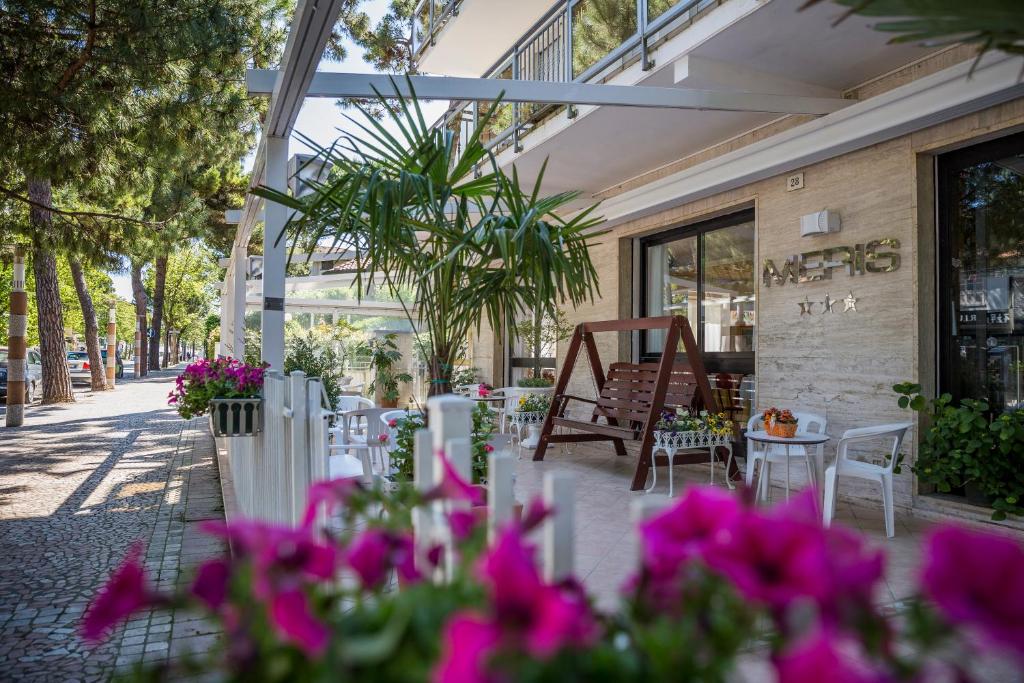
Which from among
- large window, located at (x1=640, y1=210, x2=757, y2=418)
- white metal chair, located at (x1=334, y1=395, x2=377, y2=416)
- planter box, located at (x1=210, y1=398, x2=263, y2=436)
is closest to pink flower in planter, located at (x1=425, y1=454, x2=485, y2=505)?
planter box, located at (x1=210, y1=398, x2=263, y2=436)

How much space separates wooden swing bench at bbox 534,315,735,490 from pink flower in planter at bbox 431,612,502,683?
5187 mm

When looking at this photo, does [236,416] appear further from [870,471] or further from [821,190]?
[821,190]

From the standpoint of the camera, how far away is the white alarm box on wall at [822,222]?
18.0 ft

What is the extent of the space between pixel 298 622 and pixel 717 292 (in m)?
7.10

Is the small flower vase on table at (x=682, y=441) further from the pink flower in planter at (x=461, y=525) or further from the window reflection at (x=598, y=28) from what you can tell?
the pink flower in planter at (x=461, y=525)

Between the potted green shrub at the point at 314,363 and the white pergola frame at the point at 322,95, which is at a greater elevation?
the white pergola frame at the point at 322,95

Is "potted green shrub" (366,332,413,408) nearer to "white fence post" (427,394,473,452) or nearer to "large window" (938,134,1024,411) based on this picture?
"large window" (938,134,1024,411)

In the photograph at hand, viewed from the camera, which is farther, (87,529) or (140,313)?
(140,313)

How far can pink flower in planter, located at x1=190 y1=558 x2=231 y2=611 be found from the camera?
69 cm

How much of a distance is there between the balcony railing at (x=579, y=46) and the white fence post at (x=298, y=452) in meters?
4.06

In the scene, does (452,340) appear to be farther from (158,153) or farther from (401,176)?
(158,153)

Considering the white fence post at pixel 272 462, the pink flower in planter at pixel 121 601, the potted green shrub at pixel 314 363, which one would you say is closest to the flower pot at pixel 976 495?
the white fence post at pixel 272 462

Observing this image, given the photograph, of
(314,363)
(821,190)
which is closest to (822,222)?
(821,190)

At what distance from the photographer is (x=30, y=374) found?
14883mm
